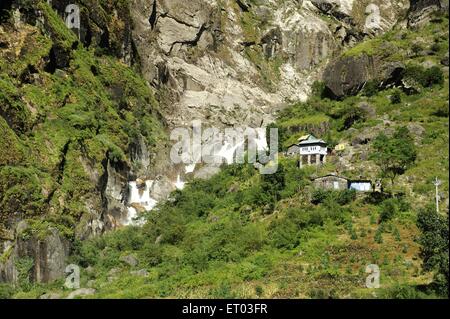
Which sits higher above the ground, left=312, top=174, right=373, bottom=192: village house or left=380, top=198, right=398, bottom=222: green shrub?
left=312, top=174, right=373, bottom=192: village house

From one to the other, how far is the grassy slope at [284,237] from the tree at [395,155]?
2.47ft

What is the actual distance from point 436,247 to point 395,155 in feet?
61.3

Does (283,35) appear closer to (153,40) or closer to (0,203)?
(153,40)

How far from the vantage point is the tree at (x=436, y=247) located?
2475 centimetres

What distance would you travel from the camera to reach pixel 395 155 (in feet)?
151

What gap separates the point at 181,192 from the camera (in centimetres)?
6003

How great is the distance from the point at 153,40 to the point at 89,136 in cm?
3599

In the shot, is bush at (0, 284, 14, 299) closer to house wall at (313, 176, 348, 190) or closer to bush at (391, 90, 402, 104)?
house wall at (313, 176, 348, 190)

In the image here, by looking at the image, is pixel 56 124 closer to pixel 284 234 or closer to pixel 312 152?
pixel 312 152

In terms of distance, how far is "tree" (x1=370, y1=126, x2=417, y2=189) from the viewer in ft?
151

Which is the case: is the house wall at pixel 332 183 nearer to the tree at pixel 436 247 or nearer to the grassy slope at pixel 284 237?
the grassy slope at pixel 284 237

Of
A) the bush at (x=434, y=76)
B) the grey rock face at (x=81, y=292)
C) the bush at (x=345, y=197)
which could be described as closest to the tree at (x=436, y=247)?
the bush at (x=345, y=197)

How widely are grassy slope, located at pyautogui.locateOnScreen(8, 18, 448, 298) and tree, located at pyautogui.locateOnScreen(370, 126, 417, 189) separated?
75 centimetres

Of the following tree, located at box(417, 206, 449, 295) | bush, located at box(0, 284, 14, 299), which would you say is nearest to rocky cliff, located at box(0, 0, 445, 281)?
bush, located at box(0, 284, 14, 299)
